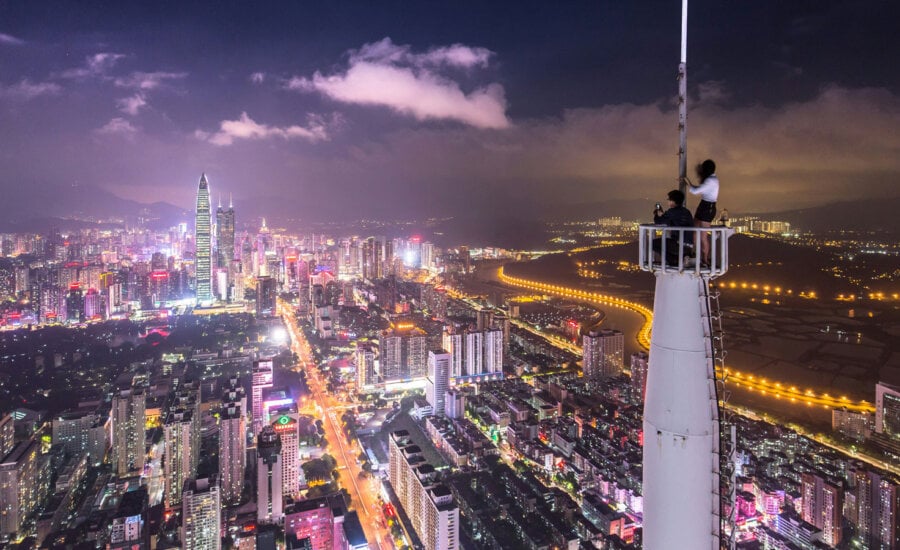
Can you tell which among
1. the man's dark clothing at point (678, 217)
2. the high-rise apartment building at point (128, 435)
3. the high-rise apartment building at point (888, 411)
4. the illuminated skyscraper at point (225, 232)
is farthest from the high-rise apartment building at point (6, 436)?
the illuminated skyscraper at point (225, 232)

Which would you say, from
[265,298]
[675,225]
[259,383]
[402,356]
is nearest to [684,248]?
[675,225]

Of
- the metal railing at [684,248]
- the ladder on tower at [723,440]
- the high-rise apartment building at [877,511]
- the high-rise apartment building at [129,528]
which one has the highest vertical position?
the metal railing at [684,248]

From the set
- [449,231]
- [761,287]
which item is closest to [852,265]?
[761,287]

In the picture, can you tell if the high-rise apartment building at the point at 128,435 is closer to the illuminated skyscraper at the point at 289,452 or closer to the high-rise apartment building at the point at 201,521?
the illuminated skyscraper at the point at 289,452

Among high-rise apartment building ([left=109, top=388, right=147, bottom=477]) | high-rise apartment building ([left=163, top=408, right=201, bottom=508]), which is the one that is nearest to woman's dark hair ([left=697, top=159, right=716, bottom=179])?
high-rise apartment building ([left=163, top=408, right=201, bottom=508])

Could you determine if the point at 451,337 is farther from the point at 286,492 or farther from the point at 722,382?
the point at 722,382

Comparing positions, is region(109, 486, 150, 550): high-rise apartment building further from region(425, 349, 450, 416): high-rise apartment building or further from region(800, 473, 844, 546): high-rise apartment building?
region(800, 473, 844, 546): high-rise apartment building
